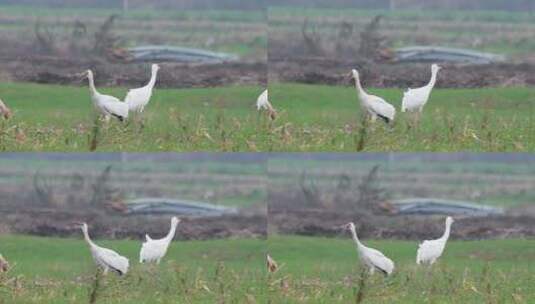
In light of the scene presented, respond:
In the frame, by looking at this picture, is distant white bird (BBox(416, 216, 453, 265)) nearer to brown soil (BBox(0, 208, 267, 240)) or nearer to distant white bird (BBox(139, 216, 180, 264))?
Answer: brown soil (BBox(0, 208, 267, 240))

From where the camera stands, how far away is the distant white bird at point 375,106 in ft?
31.0

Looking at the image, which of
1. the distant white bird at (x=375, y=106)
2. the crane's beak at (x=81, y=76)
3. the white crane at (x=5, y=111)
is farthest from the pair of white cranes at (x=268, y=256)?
the crane's beak at (x=81, y=76)

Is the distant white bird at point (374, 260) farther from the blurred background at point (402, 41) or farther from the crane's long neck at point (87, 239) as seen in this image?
the crane's long neck at point (87, 239)

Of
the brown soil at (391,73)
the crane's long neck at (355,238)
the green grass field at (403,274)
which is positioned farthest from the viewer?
the brown soil at (391,73)

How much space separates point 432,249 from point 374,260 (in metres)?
0.45

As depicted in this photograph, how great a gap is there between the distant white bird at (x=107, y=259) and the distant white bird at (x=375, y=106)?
214 centimetres

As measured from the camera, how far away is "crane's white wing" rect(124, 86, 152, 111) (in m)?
9.47

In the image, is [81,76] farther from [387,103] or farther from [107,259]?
[387,103]

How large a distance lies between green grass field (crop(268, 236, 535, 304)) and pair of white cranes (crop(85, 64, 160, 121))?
1.44m

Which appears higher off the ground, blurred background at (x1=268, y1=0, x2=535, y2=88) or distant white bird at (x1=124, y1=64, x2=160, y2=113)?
blurred background at (x1=268, y1=0, x2=535, y2=88)

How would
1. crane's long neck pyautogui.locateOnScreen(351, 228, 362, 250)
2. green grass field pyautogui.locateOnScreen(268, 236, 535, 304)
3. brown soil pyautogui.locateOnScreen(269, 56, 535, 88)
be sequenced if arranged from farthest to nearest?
brown soil pyautogui.locateOnScreen(269, 56, 535, 88)
crane's long neck pyautogui.locateOnScreen(351, 228, 362, 250)
green grass field pyautogui.locateOnScreen(268, 236, 535, 304)

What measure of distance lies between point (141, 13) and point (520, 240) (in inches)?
132

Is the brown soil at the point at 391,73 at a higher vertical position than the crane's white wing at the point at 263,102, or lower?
higher

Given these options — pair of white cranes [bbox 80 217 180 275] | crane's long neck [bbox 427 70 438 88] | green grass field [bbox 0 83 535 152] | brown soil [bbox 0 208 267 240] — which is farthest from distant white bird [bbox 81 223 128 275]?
crane's long neck [bbox 427 70 438 88]
